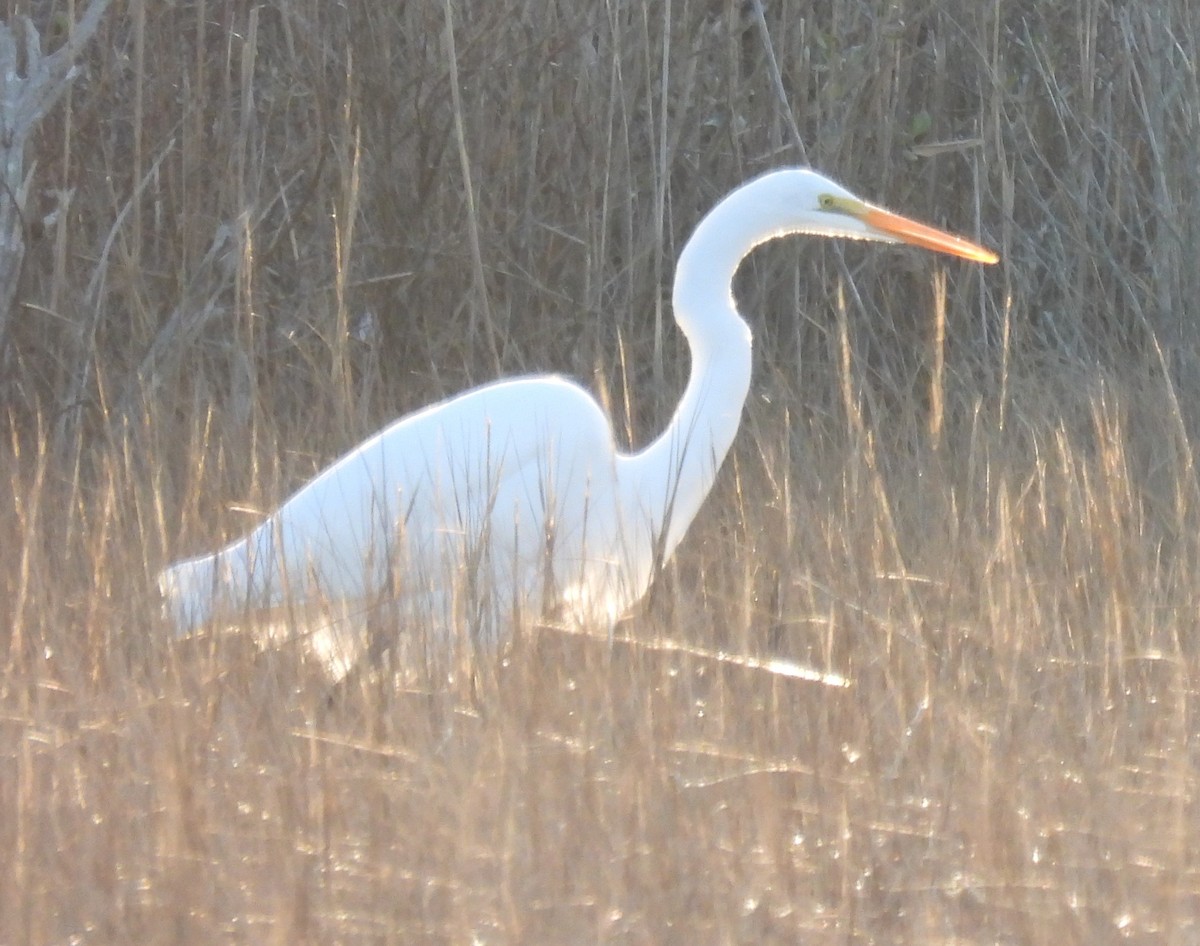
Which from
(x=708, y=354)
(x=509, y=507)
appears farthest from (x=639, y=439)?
(x=509, y=507)

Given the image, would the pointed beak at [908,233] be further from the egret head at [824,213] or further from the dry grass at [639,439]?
the dry grass at [639,439]

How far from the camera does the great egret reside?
2.27 meters

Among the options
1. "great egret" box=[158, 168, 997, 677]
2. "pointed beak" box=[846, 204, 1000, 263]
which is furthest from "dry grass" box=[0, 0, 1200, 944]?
"pointed beak" box=[846, 204, 1000, 263]

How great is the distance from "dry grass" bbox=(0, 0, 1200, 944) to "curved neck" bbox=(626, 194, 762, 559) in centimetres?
13

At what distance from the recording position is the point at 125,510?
2846mm

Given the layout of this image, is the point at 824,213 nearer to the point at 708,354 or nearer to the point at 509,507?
the point at 708,354

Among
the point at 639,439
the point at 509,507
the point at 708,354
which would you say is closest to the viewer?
the point at 509,507

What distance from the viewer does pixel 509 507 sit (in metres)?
2.76

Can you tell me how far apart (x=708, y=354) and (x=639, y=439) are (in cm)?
105

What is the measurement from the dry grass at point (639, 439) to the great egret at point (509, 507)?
101 mm

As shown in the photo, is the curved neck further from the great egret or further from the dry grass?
the dry grass

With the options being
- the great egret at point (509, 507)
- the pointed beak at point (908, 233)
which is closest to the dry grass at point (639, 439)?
the great egret at point (509, 507)

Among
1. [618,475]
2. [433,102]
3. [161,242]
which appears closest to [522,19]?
[433,102]

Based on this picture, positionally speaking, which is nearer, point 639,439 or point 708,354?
point 708,354
